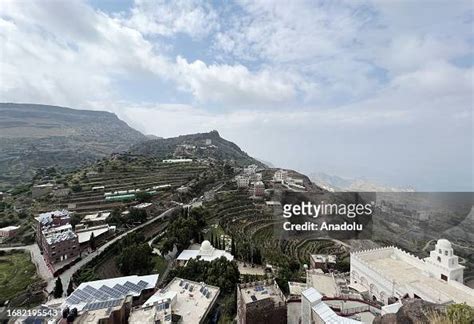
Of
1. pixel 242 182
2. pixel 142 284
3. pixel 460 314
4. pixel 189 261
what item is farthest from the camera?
pixel 242 182

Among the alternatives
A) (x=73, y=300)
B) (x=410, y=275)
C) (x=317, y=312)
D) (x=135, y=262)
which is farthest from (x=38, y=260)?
(x=410, y=275)

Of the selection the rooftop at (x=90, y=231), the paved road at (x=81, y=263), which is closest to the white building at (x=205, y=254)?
the paved road at (x=81, y=263)

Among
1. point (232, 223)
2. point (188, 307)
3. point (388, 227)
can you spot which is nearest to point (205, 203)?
point (232, 223)

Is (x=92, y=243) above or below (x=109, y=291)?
below

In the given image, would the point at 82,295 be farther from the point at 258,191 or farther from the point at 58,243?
the point at 258,191

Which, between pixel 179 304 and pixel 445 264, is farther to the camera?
pixel 445 264

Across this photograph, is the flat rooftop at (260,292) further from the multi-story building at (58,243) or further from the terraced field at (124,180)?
the terraced field at (124,180)
